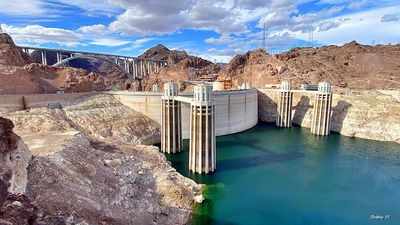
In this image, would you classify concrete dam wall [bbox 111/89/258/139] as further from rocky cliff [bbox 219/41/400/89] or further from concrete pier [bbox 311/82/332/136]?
rocky cliff [bbox 219/41/400/89]

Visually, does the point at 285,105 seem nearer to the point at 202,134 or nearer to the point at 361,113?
the point at 361,113

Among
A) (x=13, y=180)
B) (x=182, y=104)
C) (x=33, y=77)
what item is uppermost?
(x=33, y=77)

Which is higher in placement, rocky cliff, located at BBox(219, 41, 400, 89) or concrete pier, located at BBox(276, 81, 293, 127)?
rocky cliff, located at BBox(219, 41, 400, 89)

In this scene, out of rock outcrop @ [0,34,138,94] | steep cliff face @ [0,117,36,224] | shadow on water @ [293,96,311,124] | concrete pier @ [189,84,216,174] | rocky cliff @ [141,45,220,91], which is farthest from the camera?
rocky cliff @ [141,45,220,91]

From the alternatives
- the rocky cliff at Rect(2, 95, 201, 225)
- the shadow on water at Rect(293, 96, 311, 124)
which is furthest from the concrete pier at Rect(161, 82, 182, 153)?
the shadow on water at Rect(293, 96, 311, 124)

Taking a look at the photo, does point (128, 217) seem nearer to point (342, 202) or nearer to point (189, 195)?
point (189, 195)

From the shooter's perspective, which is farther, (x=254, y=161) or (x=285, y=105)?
(x=285, y=105)

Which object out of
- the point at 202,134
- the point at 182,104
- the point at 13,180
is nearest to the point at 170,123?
the point at 182,104

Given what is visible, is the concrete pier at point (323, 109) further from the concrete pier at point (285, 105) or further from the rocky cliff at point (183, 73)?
the rocky cliff at point (183, 73)
